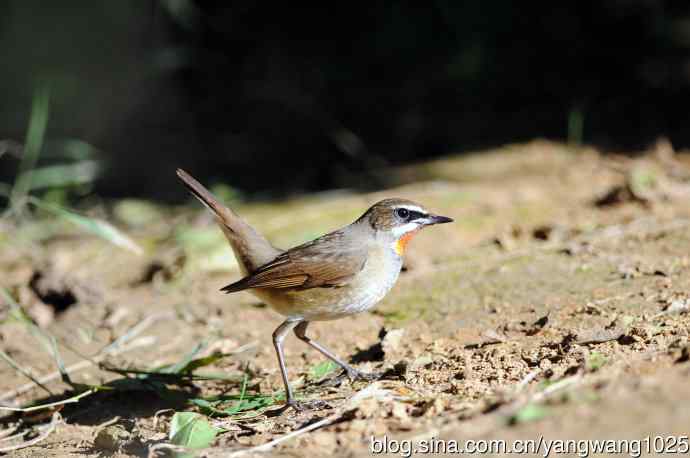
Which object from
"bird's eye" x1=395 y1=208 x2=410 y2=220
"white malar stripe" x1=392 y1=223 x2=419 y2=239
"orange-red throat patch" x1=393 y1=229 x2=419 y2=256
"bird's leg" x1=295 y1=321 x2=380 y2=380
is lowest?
"bird's leg" x1=295 y1=321 x2=380 y2=380

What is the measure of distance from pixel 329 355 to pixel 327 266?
1.87 feet

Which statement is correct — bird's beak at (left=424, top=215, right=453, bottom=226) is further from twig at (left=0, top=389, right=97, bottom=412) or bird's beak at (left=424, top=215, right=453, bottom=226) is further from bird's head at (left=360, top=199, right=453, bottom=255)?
twig at (left=0, top=389, right=97, bottom=412)

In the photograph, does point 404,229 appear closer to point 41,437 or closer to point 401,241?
point 401,241

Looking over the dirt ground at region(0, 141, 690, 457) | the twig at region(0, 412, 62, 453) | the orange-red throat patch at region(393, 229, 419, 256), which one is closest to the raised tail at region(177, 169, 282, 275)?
the dirt ground at region(0, 141, 690, 457)

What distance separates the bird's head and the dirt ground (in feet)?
2.05

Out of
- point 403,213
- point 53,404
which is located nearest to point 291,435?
point 53,404

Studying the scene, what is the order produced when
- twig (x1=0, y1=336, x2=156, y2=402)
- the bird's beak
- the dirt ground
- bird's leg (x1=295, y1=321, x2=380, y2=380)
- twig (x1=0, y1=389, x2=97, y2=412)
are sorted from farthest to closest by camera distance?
1. twig (x1=0, y1=336, x2=156, y2=402)
2. the bird's beak
3. twig (x1=0, y1=389, x2=97, y2=412)
4. bird's leg (x1=295, y1=321, x2=380, y2=380)
5. the dirt ground

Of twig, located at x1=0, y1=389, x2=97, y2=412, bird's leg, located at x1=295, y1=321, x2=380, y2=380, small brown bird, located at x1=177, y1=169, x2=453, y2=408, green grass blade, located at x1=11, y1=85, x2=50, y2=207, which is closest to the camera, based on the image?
bird's leg, located at x1=295, y1=321, x2=380, y2=380

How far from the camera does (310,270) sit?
5.64 meters

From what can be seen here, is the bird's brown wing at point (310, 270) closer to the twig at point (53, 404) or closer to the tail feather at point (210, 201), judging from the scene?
the tail feather at point (210, 201)

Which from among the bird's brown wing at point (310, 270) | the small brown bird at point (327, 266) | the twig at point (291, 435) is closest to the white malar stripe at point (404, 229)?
the small brown bird at point (327, 266)

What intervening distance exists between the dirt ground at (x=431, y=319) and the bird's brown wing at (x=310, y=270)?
53 centimetres

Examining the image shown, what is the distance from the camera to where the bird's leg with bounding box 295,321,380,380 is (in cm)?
525

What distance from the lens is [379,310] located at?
6.55 metres
